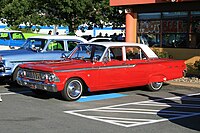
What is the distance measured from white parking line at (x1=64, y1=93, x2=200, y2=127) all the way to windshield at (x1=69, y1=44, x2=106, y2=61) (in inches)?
74.2

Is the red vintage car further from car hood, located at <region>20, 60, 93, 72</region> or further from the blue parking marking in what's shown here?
the blue parking marking

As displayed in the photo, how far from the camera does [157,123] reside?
310 inches

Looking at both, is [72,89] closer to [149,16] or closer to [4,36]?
[149,16]

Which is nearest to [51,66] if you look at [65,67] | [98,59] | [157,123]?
[65,67]

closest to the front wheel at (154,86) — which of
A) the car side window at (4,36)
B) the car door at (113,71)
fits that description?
the car door at (113,71)

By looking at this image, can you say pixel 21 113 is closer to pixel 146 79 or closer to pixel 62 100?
pixel 62 100

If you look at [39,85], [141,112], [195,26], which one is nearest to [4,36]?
[195,26]

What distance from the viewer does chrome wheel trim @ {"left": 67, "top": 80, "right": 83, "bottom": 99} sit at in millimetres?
10226

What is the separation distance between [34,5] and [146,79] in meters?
17.2

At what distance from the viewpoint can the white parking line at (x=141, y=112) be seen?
26.5ft

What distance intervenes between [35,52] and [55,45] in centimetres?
93

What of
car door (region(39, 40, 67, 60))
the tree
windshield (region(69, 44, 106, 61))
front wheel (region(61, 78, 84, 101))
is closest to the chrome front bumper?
front wheel (region(61, 78, 84, 101))

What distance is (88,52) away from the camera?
37.1 ft

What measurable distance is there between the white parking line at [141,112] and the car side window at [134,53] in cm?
173
